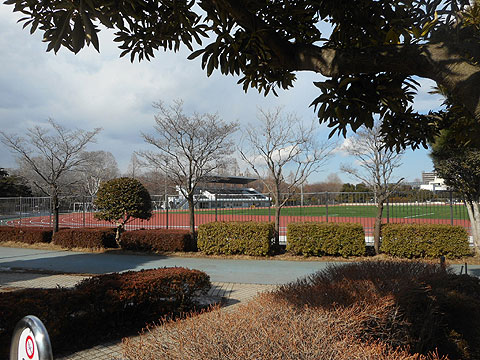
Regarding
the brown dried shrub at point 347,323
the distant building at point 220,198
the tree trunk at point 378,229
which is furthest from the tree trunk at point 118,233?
the brown dried shrub at point 347,323

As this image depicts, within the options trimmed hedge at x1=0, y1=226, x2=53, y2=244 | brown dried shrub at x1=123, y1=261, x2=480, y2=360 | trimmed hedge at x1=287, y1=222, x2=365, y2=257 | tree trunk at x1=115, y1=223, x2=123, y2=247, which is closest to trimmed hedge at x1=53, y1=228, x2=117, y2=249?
tree trunk at x1=115, y1=223, x2=123, y2=247

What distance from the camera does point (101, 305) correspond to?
5.67 m

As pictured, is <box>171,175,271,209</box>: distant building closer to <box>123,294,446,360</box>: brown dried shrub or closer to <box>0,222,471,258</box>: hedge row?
<box>0,222,471,258</box>: hedge row

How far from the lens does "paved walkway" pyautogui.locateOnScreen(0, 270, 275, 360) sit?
16.3 feet

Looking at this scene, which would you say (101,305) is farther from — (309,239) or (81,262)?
(309,239)

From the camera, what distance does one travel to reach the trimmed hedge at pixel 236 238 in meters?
12.7

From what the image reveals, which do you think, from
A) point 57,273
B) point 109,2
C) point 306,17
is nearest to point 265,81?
point 306,17

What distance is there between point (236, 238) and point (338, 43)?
A: 985 centimetres

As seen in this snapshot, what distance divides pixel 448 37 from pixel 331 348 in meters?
2.44

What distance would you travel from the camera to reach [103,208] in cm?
1590

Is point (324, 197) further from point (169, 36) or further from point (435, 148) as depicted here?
point (169, 36)

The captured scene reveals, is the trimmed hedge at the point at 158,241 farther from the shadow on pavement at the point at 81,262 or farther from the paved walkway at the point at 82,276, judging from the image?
the paved walkway at the point at 82,276

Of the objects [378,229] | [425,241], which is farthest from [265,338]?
[378,229]

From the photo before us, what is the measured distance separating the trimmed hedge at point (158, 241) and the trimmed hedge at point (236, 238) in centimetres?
72
